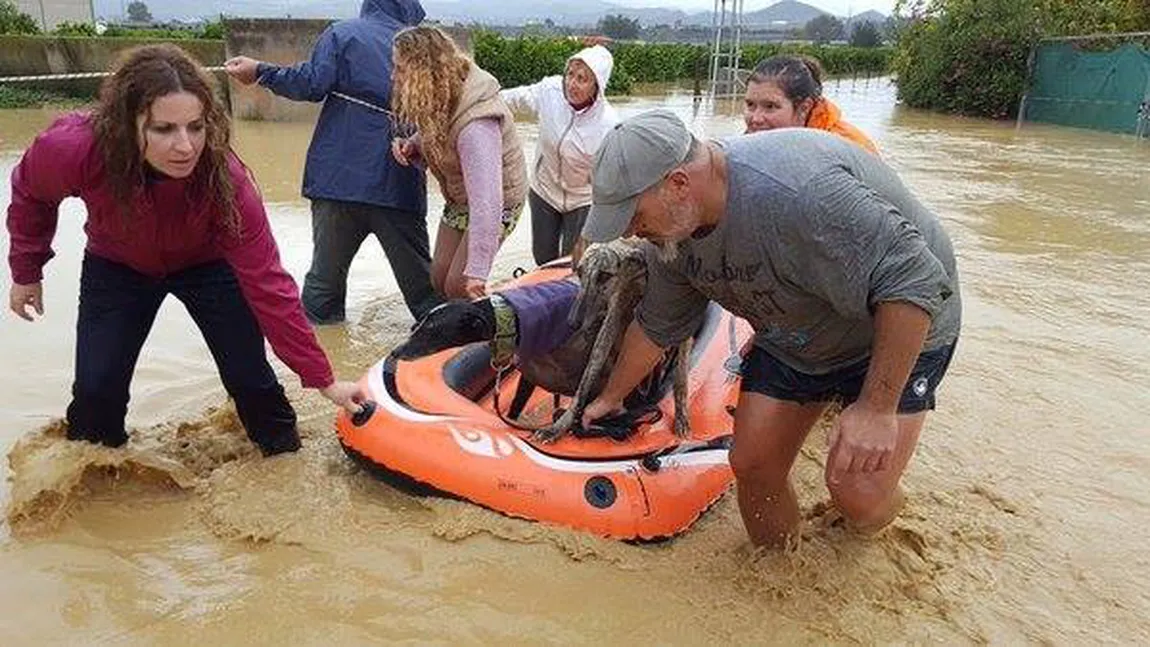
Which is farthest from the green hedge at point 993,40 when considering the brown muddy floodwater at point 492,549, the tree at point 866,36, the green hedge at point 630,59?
the tree at point 866,36

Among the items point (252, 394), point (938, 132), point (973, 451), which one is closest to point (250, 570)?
point (252, 394)

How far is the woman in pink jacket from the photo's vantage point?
2.79 metres

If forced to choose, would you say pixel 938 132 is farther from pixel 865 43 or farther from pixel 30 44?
pixel 865 43

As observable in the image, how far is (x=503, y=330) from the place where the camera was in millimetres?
3535

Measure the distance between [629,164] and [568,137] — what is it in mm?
3136

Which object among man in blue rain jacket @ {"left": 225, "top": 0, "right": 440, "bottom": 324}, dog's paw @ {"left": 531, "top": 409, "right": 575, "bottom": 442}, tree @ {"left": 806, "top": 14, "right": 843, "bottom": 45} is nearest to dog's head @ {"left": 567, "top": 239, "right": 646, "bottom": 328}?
dog's paw @ {"left": 531, "top": 409, "right": 575, "bottom": 442}

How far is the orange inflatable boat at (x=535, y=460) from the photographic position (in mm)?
3270

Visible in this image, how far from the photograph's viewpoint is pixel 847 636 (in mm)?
2895

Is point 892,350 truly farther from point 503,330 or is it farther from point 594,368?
point 503,330

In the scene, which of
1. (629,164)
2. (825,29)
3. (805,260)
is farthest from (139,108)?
(825,29)

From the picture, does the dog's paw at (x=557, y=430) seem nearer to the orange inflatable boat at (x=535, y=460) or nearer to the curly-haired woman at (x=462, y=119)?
the orange inflatable boat at (x=535, y=460)

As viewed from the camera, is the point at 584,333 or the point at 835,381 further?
the point at 584,333

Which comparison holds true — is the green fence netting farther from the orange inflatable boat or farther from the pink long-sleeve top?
the pink long-sleeve top

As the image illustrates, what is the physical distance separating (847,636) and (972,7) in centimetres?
2624
